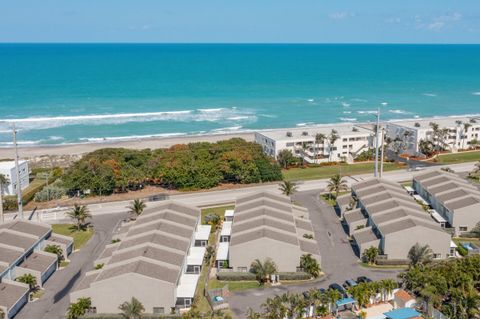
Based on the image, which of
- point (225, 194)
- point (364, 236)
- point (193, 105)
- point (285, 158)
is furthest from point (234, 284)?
point (193, 105)

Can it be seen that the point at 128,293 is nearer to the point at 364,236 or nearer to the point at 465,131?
the point at 364,236

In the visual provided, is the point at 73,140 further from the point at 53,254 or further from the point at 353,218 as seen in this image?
the point at 353,218

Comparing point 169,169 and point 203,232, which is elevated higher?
point 169,169

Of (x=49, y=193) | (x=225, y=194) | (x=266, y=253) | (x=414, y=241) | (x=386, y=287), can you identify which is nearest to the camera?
(x=386, y=287)

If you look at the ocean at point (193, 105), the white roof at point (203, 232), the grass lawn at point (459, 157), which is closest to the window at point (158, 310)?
the white roof at point (203, 232)

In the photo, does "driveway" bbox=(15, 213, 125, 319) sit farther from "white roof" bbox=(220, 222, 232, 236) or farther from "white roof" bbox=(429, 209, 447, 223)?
"white roof" bbox=(429, 209, 447, 223)

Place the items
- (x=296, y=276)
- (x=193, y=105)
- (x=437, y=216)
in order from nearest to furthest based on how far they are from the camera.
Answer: (x=296, y=276)
(x=437, y=216)
(x=193, y=105)

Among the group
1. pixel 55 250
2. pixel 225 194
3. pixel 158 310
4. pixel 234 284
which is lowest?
pixel 158 310
